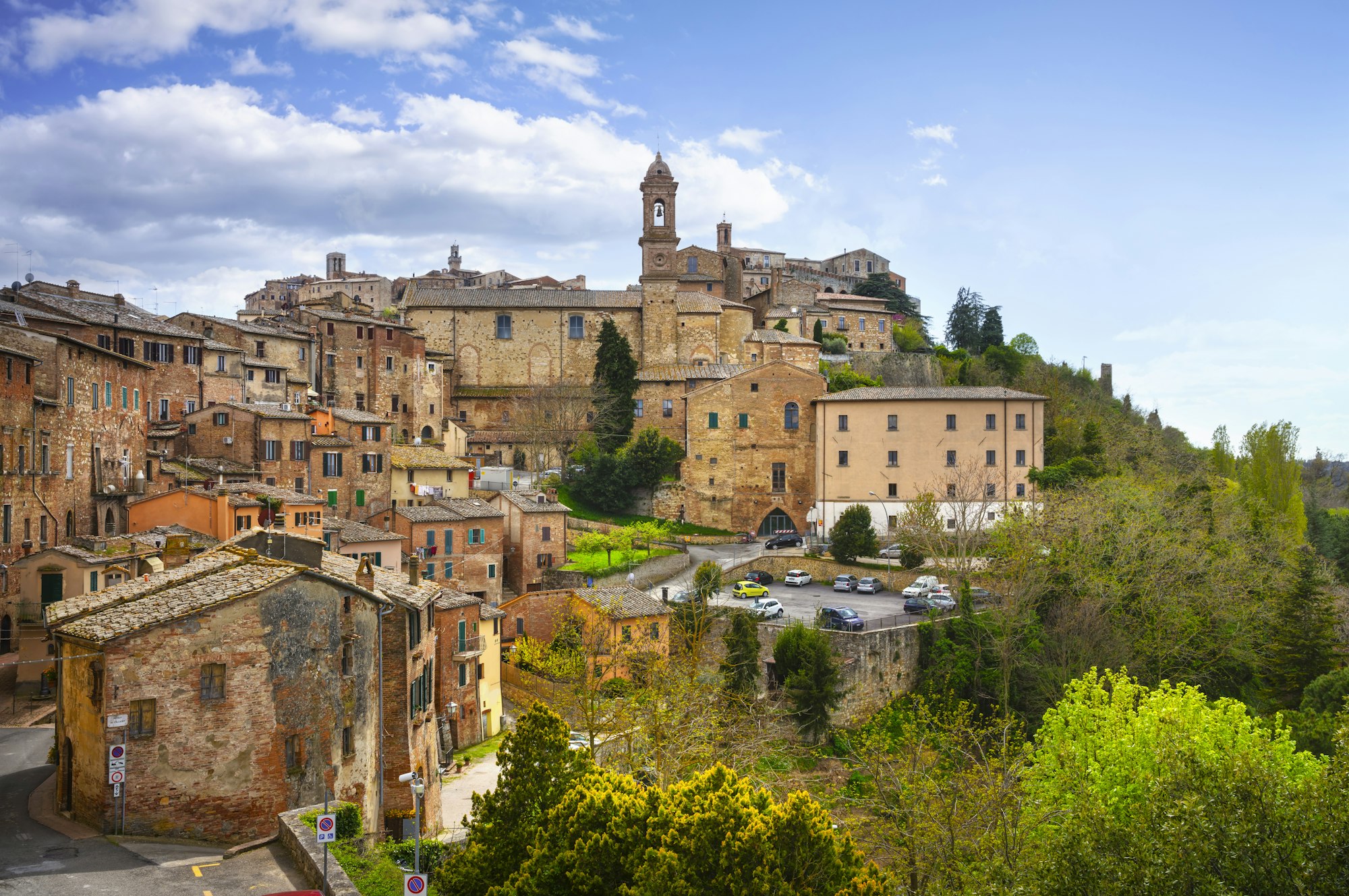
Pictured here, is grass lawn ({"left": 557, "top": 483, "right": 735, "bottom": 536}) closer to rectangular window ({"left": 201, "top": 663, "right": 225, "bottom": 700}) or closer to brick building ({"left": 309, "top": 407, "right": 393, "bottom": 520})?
brick building ({"left": 309, "top": 407, "right": 393, "bottom": 520})

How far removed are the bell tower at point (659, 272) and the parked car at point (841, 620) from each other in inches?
1298

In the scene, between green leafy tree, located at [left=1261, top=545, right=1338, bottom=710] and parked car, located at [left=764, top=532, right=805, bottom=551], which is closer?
green leafy tree, located at [left=1261, top=545, right=1338, bottom=710]

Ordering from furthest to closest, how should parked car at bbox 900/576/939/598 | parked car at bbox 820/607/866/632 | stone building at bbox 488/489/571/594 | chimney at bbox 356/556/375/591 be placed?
stone building at bbox 488/489/571/594
parked car at bbox 900/576/939/598
parked car at bbox 820/607/866/632
chimney at bbox 356/556/375/591

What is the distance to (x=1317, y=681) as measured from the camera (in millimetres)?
33656

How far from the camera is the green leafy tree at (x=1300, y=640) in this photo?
36.7 meters

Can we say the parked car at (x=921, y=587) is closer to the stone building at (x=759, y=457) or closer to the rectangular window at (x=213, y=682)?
the stone building at (x=759, y=457)

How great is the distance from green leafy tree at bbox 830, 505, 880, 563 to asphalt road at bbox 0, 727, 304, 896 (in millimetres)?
33505

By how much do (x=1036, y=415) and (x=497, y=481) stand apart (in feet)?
89.8

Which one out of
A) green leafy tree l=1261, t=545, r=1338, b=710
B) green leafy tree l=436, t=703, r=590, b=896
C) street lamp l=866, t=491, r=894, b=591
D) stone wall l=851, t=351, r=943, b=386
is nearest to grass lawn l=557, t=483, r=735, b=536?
street lamp l=866, t=491, r=894, b=591

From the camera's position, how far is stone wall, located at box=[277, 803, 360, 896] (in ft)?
45.2

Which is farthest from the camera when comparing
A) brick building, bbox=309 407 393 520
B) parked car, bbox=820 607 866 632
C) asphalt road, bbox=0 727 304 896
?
brick building, bbox=309 407 393 520

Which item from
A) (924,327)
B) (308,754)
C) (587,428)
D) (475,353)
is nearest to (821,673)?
(308,754)

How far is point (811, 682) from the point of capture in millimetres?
35250

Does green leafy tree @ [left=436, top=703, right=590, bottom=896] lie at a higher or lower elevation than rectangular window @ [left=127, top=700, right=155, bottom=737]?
lower
